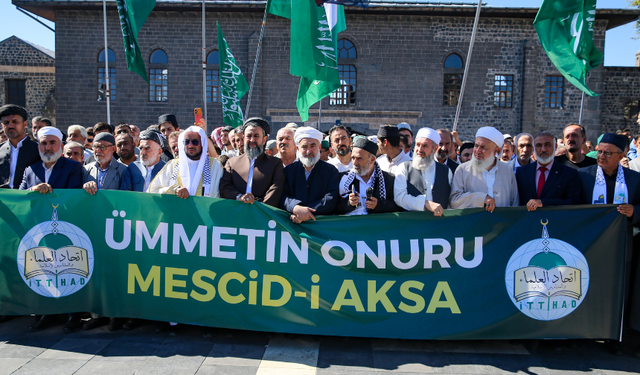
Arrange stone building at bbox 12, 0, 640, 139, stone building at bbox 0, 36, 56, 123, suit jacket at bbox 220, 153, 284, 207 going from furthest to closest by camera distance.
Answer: stone building at bbox 0, 36, 56, 123
stone building at bbox 12, 0, 640, 139
suit jacket at bbox 220, 153, 284, 207

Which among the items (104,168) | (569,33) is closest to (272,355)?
(104,168)

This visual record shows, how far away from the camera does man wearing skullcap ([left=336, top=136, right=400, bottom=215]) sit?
3.69 metres

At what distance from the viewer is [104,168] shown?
4.41 m

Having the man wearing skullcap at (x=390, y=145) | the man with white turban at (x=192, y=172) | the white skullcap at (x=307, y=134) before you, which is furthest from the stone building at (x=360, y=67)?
the man with white turban at (x=192, y=172)

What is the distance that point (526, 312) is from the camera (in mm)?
3477

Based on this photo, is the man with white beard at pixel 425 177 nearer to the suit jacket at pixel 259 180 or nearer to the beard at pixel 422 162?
the beard at pixel 422 162

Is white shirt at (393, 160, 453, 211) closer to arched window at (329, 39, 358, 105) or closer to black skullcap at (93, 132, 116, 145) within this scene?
black skullcap at (93, 132, 116, 145)

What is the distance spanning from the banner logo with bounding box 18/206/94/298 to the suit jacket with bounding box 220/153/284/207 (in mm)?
1318

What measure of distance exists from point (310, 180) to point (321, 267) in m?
0.83

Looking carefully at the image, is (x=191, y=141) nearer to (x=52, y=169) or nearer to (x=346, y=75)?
(x=52, y=169)

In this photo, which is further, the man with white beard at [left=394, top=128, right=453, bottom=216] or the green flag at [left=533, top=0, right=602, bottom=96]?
the green flag at [left=533, top=0, right=602, bottom=96]

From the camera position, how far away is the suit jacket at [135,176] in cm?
437

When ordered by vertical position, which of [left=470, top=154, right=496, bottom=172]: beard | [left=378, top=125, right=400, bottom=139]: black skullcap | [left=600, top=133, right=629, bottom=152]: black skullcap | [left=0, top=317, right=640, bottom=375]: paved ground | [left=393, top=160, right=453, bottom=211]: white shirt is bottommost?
[left=0, top=317, right=640, bottom=375]: paved ground

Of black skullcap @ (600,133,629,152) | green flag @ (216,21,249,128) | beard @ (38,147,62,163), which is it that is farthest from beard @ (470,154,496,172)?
green flag @ (216,21,249,128)
